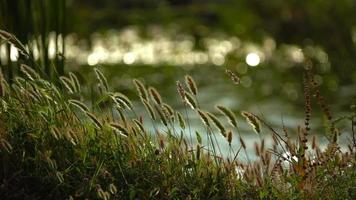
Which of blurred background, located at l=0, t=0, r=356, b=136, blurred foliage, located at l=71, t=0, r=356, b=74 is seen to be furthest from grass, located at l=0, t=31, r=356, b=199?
blurred foliage, located at l=71, t=0, r=356, b=74

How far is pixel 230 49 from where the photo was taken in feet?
37.6

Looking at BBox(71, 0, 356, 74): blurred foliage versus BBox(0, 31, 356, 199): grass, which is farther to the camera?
BBox(71, 0, 356, 74): blurred foliage

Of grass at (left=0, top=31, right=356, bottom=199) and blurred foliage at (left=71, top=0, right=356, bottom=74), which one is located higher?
blurred foliage at (left=71, top=0, right=356, bottom=74)

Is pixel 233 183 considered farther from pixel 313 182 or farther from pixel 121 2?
pixel 121 2

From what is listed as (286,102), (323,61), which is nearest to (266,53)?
(323,61)

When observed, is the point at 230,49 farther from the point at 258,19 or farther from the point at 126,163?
the point at 126,163

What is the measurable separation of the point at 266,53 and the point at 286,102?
242 centimetres

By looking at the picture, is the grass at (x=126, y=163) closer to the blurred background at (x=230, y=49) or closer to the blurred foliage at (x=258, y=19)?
the blurred background at (x=230, y=49)

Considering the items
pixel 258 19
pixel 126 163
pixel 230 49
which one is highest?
pixel 258 19

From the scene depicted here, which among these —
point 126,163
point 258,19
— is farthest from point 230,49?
point 126,163

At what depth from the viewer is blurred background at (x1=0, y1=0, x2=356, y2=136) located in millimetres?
9156

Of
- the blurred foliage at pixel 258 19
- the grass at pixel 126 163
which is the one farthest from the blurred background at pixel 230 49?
the grass at pixel 126 163

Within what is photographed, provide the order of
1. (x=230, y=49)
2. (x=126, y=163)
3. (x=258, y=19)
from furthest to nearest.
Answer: (x=258, y=19)
(x=230, y=49)
(x=126, y=163)

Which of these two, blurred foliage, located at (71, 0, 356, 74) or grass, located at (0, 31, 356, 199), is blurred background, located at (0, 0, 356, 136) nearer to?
blurred foliage, located at (71, 0, 356, 74)
